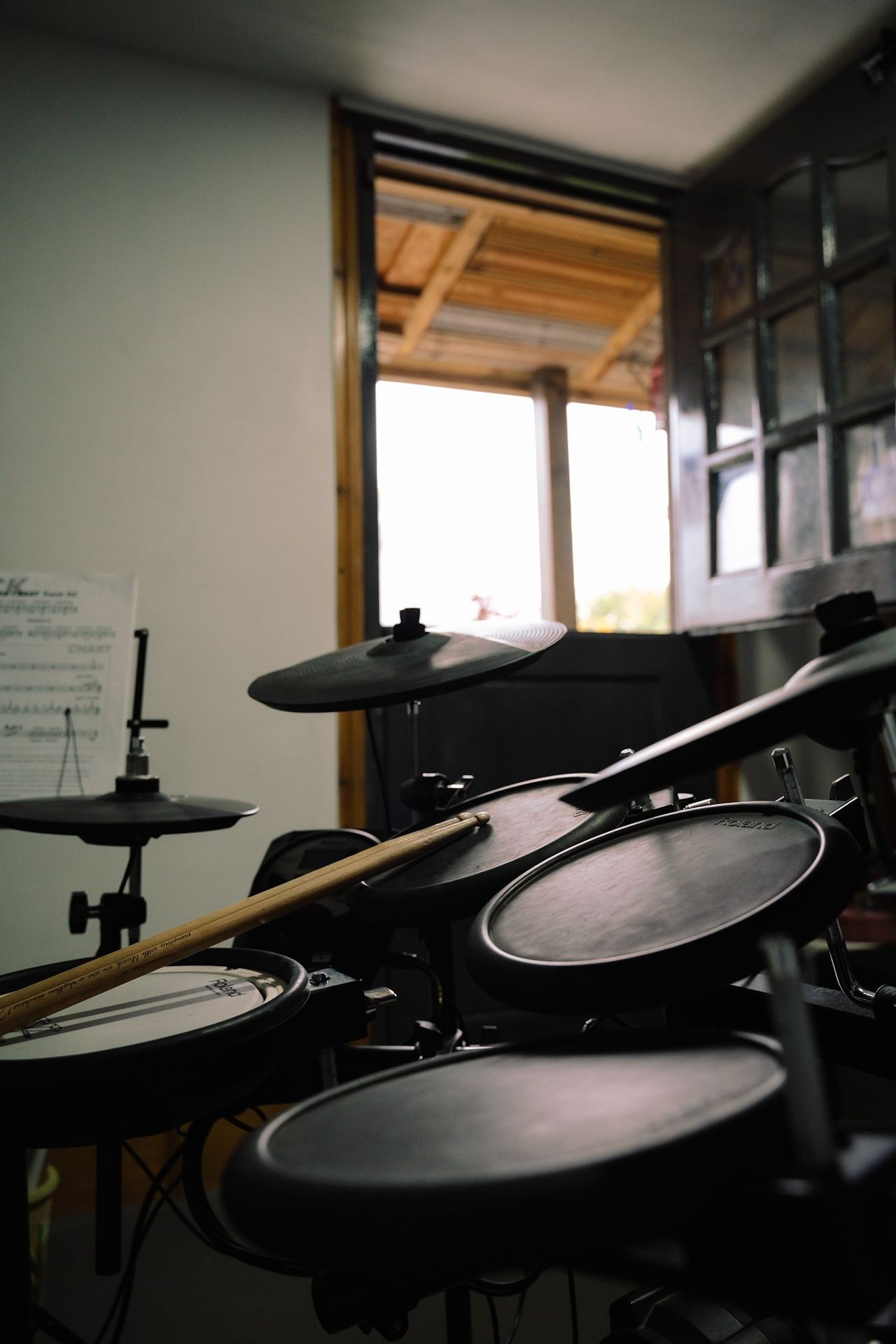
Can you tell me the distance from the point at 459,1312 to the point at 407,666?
0.62 metres

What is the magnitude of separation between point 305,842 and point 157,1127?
2.54 feet

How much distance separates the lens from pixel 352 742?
2.24 meters

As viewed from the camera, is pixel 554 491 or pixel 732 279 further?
pixel 554 491

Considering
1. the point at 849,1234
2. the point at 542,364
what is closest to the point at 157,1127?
the point at 849,1234

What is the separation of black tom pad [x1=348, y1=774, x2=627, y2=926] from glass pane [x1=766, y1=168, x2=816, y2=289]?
1.84m

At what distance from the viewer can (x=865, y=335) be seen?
2.17 metres

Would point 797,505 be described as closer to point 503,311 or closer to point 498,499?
point 498,499

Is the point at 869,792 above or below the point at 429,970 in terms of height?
above

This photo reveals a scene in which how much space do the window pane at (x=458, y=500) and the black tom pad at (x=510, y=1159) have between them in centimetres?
283

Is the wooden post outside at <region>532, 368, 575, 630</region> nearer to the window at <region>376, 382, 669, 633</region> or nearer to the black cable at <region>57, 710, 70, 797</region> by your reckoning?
the window at <region>376, 382, 669, 633</region>

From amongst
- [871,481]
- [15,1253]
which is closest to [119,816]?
[15,1253]

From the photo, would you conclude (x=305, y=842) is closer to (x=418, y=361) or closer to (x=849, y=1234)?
(x=849, y=1234)

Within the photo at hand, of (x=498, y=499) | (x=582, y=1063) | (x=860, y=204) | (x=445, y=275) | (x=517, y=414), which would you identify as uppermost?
(x=445, y=275)

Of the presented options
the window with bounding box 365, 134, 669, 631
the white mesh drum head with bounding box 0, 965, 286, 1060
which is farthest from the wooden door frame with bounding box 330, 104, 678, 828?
the white mesh drum head with bounding box 0, 965, 286, 1060
